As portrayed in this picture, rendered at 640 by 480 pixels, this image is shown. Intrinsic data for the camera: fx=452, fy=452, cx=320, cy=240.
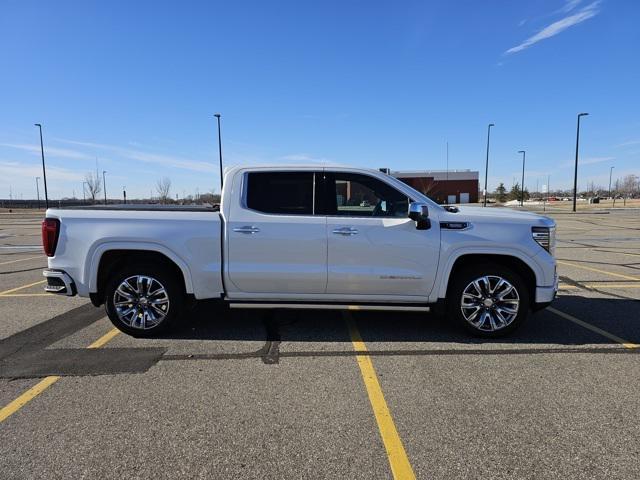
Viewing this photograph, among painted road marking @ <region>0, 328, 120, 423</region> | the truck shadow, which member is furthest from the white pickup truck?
painted road marking @ <region>0, 328, 120, 423</region>

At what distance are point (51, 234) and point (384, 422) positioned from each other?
414 cm

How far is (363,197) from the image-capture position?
5.17 meters

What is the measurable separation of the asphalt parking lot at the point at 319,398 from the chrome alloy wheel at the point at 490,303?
10.3 inches

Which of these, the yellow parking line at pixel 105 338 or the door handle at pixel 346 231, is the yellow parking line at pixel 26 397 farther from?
the door handle at pixel 346 231

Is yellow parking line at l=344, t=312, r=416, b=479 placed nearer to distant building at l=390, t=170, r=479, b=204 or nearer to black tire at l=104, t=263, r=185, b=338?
black tire at l=104, t=263, r=185, b=338

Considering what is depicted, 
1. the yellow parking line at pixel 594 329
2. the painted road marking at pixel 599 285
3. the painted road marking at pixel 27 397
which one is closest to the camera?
the painted road marking at pixel 27 397

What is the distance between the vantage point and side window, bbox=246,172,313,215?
16.8ft

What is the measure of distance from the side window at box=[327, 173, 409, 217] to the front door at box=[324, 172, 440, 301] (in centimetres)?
1

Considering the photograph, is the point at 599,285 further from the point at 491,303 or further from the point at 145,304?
the point at 145,304

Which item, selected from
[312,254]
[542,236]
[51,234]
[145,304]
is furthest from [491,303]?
[51,234]

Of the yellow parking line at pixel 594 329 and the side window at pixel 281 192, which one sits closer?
the yellow parking line at pixel 594 329

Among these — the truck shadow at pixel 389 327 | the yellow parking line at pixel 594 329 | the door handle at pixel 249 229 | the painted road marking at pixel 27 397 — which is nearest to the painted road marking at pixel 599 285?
the truck shadow at pixel 389 327

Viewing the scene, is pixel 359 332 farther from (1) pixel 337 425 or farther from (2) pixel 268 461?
Answer: (2) pixel 268 461

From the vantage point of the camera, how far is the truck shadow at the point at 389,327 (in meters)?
5.07
